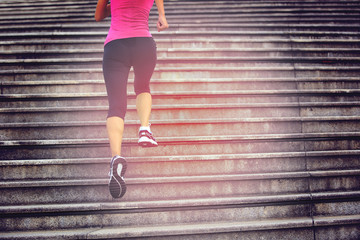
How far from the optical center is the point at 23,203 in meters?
2.31

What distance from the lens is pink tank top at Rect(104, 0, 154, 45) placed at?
210cm

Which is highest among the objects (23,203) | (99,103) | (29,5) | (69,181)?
(29,5)

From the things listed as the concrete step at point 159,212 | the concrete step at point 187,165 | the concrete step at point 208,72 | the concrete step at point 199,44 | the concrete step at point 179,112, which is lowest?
the concrete step at point 159,212

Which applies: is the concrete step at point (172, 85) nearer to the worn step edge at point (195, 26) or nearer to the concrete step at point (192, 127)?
the concrete step at point (192, 127)

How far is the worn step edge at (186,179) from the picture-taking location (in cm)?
231

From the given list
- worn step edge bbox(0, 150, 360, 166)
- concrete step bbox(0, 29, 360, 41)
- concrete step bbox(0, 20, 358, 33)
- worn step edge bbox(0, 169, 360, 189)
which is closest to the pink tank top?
worn step edge bbox(0, 150, 360, 166)

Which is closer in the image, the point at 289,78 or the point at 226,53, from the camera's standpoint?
the point at 289,78

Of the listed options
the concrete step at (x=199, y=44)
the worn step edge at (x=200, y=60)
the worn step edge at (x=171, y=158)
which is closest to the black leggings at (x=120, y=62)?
the worn step edge at (x=171, y=158)

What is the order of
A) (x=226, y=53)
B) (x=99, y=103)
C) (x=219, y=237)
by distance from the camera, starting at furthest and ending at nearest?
(x=226, y=53), (x=99, y=103), (x=219, y=237)

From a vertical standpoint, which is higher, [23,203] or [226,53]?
[226,53]

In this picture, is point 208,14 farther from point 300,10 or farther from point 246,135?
point 246,135

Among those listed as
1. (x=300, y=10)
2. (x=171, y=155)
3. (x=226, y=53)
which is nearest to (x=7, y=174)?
(x=171, y=155)

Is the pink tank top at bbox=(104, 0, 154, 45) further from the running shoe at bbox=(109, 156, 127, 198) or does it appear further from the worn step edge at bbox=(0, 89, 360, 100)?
the worn step edge at bbox=(0, 89, 360, 100)

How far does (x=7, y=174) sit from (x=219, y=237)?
1784 millimetres
